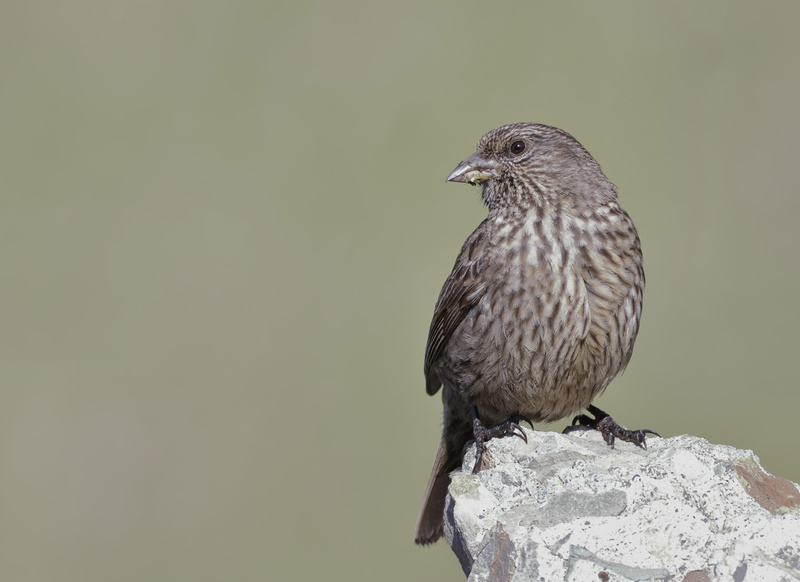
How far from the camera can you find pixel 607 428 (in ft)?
20.0

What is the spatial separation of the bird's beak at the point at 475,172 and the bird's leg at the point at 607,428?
153cm

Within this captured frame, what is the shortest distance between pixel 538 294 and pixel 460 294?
574 mm

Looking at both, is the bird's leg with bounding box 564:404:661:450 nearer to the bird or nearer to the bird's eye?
the bird

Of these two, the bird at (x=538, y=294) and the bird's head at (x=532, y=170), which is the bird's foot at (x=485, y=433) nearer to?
the bird at (x=538, y=294)

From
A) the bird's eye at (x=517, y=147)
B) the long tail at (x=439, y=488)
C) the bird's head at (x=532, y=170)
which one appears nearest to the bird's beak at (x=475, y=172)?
the bird's head at (x=532, y=170)

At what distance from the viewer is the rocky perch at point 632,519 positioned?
4.27 metres

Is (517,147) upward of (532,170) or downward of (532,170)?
upward

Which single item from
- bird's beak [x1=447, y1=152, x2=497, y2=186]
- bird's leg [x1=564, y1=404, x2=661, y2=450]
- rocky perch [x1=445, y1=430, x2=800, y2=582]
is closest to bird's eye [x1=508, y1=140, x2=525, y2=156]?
bird's beak [x1=447, y1=152, x2=497, y2=186]

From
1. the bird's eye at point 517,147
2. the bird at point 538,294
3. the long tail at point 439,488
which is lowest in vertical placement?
the long tail at point 439,488

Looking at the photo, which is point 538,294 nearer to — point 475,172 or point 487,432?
point 487,432

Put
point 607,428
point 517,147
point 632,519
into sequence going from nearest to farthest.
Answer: point 632,519 → point 607,428 → point 517,147

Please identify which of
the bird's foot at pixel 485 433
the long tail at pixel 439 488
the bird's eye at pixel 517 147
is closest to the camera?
the bird's foot at pixel 485 433

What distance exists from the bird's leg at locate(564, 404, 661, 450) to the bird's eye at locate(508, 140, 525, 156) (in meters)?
1.60

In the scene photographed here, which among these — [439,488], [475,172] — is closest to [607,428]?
[439,488]
